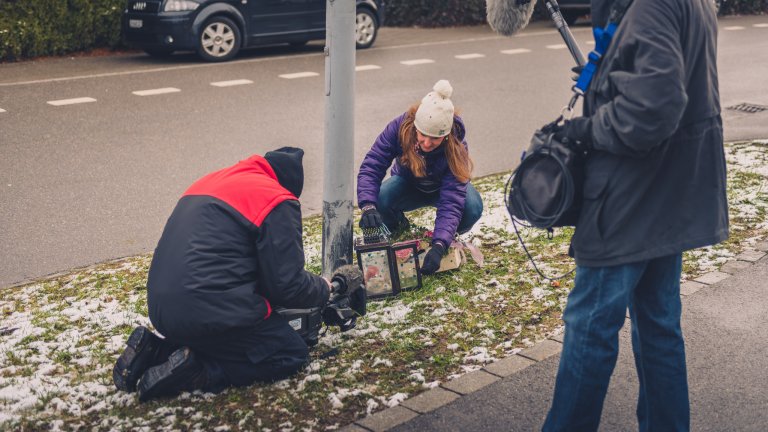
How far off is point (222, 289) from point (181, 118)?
22.0 feet

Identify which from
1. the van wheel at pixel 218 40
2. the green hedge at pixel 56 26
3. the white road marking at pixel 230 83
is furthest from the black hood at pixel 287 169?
the green hedge at pixel 56 26

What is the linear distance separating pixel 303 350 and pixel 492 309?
1.26m

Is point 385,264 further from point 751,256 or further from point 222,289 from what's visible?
point 751,256

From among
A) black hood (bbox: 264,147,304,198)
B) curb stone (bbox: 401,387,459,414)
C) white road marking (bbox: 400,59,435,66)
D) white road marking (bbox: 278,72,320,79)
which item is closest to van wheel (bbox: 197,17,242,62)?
white road marking (bbox: 278,72,320,79)

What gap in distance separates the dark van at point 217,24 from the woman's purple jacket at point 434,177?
8628 mm

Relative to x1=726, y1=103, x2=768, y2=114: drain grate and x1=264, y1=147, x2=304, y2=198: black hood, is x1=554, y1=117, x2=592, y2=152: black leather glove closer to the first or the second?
x1=264, y1=147, x2=304, y2=198: black hood

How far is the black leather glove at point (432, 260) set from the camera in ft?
17.7

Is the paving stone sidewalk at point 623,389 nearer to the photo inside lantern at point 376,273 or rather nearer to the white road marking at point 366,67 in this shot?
the photo inside lantern at point 376,273

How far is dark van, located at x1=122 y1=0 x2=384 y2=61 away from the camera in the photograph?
44.3ft

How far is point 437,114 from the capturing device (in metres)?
5.25

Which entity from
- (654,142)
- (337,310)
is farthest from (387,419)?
(654,142)

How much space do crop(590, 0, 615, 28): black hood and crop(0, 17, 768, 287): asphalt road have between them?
161 inches

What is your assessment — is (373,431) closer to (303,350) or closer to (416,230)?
(303,350)

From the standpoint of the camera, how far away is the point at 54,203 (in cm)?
739
